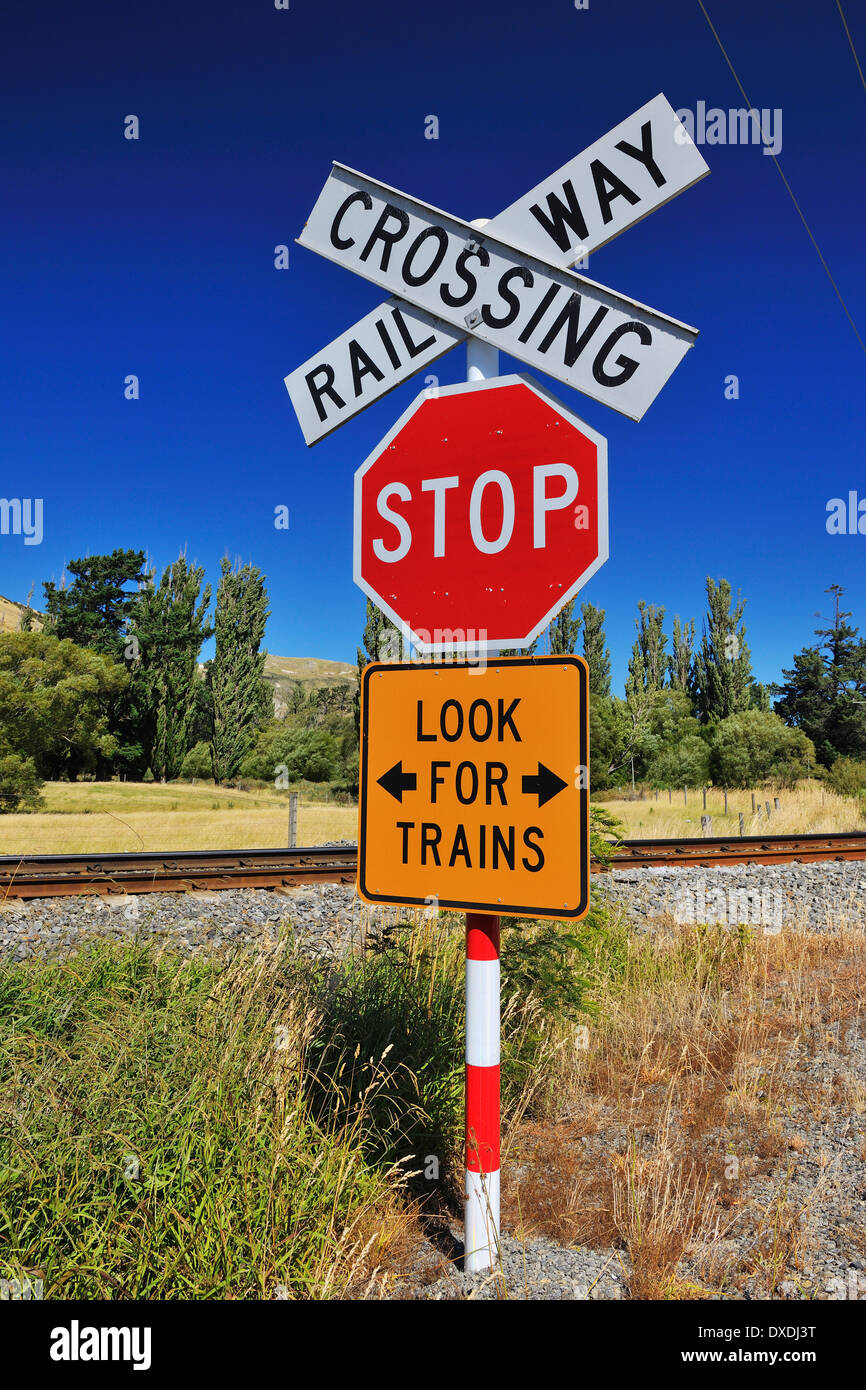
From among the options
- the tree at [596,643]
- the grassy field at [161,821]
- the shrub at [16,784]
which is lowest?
the grassy field at [161,821]

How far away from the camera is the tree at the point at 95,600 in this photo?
5172 centimetres

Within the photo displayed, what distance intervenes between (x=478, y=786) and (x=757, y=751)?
3674cm

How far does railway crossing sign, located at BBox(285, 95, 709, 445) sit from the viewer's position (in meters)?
2.22

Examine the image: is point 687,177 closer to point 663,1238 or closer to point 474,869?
point 474,869

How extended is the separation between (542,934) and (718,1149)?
128 cm

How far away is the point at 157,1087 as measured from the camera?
2.66m

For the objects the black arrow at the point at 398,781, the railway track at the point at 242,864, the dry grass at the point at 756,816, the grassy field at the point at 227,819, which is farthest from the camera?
the dry grass at the point at 756,816

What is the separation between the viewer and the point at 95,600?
52.9 m

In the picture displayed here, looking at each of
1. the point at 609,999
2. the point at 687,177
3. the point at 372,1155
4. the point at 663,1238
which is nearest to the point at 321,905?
the point at 609,999

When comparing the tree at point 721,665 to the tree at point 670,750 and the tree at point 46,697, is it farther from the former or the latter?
the tree at point 46,697

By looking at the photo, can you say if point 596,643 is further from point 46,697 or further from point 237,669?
point 46,697

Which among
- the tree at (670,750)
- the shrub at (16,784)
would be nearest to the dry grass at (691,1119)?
the shrub at (16,784)

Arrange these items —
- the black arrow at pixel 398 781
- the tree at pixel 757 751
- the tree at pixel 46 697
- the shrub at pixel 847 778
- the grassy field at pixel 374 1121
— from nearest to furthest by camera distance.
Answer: the grassy field at pixel 374 1121
the black arrow at pixel 398 781
the shrub at pixel 847 778
the tree at pixel 46 697
the tree at pixel 757 751

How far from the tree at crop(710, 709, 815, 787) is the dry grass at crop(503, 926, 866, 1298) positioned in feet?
106
